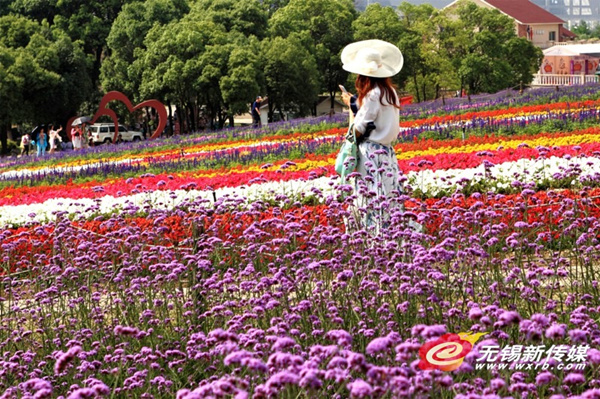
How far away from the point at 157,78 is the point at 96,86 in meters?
12.3

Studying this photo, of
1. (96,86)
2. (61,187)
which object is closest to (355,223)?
(61,187)

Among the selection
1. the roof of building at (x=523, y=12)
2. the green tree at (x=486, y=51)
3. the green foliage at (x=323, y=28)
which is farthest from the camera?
the roof of building at (x=523, y=12)

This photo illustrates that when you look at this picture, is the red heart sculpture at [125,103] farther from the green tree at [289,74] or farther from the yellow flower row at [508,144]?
the yellow flower row at [508,144]

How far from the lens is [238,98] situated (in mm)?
42281

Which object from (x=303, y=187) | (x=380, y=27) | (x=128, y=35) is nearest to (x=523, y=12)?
(x=380, y=27)

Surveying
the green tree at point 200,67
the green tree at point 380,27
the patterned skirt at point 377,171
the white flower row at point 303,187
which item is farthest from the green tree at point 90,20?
the patterned skirt at point 377,171

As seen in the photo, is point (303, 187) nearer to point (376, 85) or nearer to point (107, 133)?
point (376, 85)

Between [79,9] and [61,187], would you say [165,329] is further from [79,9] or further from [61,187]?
[79,9]

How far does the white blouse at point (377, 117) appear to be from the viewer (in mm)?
7656

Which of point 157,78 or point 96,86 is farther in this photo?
point 96,86

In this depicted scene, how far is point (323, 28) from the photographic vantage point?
189ft
